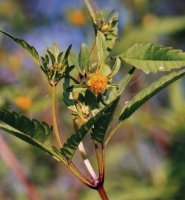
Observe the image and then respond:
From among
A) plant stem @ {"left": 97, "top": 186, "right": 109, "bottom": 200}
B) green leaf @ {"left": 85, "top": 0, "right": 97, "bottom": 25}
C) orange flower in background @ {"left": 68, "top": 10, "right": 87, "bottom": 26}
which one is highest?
green leaf @ {"left": 85, "top": 0, "right": 97, "bottom": 25}

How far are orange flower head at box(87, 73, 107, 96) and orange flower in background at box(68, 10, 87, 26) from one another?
4.24 feet

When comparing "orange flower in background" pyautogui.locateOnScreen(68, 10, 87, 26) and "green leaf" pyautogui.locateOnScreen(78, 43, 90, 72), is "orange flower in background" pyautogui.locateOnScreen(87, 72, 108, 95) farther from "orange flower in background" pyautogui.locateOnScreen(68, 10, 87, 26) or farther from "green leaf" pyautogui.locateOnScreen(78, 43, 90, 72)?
"orange flower in background" pyautogui.locateOnScreen(68, 10, 87, 26)

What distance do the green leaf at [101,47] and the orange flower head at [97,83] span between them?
2 centimetres

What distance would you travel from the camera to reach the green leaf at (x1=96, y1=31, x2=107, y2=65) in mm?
534

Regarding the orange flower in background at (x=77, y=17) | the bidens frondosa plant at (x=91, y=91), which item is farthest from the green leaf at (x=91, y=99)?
the orange flower in background at (x=77, y=17)

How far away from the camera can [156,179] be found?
1.59 meters

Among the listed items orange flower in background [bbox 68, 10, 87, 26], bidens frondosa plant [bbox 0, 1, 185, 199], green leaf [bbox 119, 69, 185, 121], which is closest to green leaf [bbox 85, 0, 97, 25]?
bidens frondosa plant [bbox 0, 1, 185, 199]

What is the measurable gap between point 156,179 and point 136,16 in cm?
68

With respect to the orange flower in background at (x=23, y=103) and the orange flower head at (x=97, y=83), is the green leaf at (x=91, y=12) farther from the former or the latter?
the orange flower in background at (x=23, y=103)

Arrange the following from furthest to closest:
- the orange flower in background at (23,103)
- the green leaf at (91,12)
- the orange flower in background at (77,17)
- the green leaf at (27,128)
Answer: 1. the orange flower in background at (77,17)
2. the orange flower in background at (23,103)
3. the green leaf at (91,12)
4. the green leaf at (27,128)

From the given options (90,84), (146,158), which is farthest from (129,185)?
(90,84)

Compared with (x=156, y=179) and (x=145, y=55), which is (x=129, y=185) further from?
(x=145, y=55)

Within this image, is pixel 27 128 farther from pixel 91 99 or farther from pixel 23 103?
pixel 23 103

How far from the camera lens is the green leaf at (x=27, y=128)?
1.50ft
